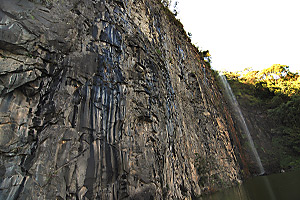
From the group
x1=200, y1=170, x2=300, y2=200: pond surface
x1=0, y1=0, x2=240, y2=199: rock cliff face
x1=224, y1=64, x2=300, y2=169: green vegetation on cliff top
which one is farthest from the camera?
x1=224, y1=64, x2=300, y2=169: green vegetation on cliff top

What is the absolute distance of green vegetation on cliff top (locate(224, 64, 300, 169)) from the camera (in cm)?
1943

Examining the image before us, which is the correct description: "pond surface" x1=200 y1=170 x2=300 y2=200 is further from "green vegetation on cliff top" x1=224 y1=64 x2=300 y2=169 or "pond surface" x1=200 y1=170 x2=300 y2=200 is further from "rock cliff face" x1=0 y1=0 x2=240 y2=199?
"green vegetation on cliff top" x1=224 y1=64 x2=300 y2=169

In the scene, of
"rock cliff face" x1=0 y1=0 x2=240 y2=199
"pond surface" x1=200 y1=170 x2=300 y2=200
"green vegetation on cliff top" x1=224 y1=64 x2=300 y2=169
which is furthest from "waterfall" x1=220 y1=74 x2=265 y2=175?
"rock cliff face" x1=0 y1=0 x2=240 y2=199

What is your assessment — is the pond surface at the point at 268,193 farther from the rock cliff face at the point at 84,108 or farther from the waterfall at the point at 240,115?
the waterfall at the point at 240,115

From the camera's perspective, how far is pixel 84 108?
518cm

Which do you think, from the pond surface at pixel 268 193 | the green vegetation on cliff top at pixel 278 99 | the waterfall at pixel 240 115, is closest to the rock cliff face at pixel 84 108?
the pond surface at pixel 268 193

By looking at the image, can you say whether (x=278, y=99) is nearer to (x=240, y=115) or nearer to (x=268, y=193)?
(x=240, y=115)

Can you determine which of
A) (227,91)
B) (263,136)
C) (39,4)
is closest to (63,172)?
(39,4)

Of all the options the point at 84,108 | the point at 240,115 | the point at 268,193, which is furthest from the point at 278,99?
the point at 84,108

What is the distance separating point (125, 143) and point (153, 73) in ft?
13.5

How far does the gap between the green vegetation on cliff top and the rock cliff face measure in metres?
16.1

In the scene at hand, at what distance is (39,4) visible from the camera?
5488mm

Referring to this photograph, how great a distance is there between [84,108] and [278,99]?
25694 mm

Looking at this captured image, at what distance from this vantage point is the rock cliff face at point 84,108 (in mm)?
4113
